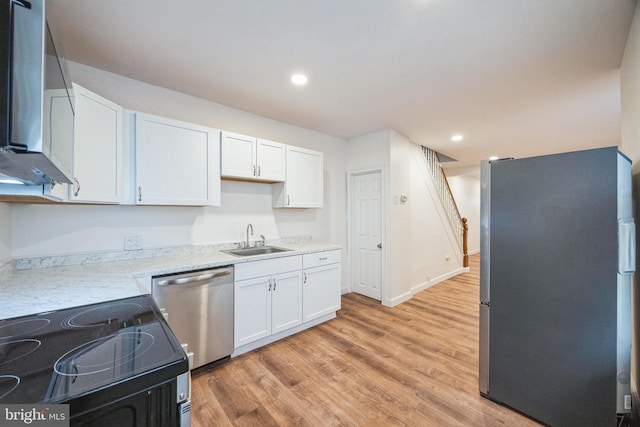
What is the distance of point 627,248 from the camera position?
4.55ft

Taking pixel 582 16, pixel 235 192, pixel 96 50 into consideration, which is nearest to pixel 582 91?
pixel 582 16

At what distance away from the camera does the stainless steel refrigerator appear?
1.42 m

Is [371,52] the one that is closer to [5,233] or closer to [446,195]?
[5,233]

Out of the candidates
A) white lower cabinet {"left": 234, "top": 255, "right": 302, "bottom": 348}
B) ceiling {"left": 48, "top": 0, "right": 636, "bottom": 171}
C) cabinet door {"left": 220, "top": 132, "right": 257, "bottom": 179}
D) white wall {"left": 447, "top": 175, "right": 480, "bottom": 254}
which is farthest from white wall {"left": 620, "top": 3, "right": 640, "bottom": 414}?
white wall {"left": 447, "top": 175, "right": 480, "bottom": 254}

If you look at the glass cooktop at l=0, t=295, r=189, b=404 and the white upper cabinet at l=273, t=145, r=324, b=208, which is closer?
the glass cooktop at l=0, t=295, r=189, b=404

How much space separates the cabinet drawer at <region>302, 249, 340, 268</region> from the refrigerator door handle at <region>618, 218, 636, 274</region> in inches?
92.8

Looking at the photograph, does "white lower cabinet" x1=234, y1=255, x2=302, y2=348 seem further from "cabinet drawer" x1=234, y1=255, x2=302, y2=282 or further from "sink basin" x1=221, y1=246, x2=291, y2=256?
"sink basin" x1=221, y1=246, x2=291, y2=256

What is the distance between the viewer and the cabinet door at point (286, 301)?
2662 millimetres

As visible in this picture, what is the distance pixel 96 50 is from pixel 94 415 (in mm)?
2474

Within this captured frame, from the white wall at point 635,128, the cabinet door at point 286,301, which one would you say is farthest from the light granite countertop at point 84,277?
the white wall at point 635,128

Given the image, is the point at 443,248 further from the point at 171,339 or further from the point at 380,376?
the point at 171,339

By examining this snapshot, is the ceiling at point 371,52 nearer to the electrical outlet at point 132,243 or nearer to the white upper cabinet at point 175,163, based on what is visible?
the white upper cabinet at point 175,163

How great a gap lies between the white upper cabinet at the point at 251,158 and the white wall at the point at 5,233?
1.49 m

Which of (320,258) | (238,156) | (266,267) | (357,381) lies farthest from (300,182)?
(357,381)
